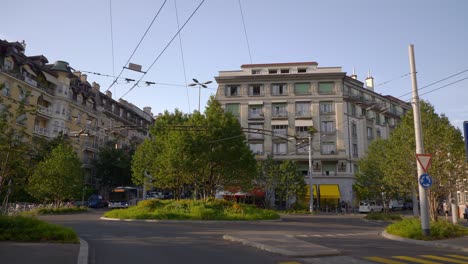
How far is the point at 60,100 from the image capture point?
54.2m

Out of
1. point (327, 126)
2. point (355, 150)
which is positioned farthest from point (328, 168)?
point (327, 126)

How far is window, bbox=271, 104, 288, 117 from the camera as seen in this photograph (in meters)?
57.8

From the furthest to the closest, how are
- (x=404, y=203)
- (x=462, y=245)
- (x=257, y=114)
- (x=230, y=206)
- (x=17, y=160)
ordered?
(x=404, y=203), (x=257, y=114), (x=230, y=206), (x=17, y=160), (x=462, y=245)

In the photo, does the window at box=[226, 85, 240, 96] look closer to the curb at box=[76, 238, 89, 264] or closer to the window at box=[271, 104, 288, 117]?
the window at box=[271, 104, 288, 117]

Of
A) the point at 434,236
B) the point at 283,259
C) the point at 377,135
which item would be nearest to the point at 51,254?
the point at 283,259

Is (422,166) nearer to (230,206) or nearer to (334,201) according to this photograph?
(230,206)

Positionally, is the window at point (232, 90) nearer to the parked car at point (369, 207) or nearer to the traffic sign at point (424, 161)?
the parked car at point (369, 207)

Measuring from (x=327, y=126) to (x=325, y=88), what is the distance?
550 centimetres

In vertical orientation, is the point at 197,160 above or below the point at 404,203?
above

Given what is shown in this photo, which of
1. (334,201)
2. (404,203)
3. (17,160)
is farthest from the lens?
(404,203)

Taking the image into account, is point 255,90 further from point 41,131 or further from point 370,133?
point 41,131

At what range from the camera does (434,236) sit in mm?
16094

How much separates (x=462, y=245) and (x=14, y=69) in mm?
Answer: 46447

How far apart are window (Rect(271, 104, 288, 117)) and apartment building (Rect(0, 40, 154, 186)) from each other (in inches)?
712
